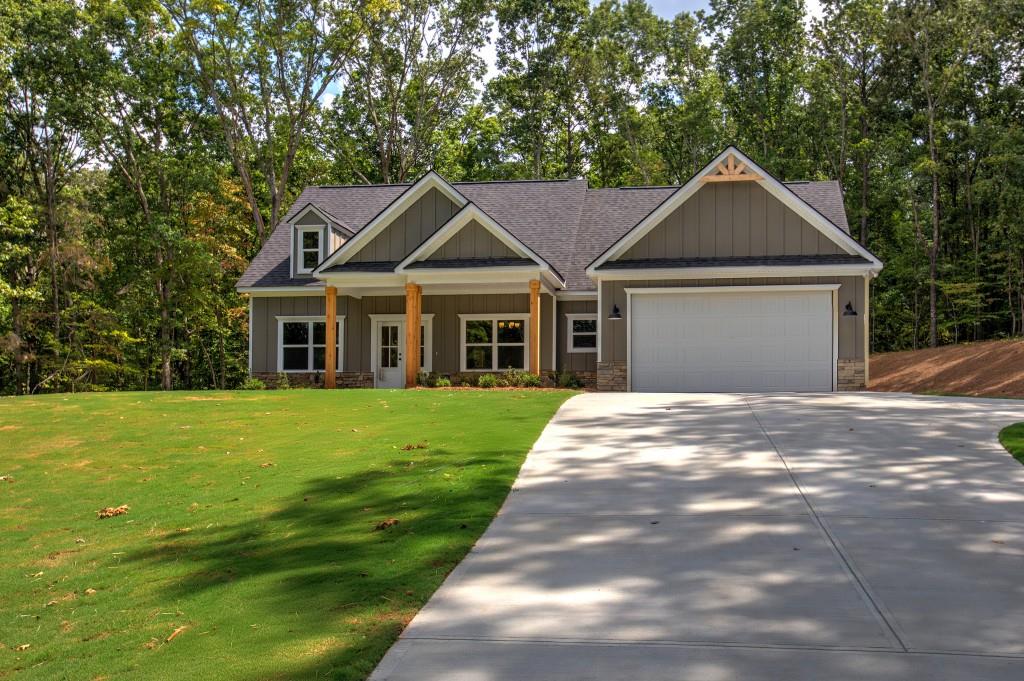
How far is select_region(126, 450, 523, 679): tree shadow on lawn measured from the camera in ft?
15.3

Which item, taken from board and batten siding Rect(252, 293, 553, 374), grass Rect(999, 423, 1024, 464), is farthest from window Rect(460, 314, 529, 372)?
grass Rect(999, 423, 1024, 464)

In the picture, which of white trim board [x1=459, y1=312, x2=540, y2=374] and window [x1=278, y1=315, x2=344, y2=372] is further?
window [x1=278, y1=315, x2=344, y2=372]

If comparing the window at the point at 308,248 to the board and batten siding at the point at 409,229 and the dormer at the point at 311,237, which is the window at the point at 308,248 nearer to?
the dormer at the point at 311,237

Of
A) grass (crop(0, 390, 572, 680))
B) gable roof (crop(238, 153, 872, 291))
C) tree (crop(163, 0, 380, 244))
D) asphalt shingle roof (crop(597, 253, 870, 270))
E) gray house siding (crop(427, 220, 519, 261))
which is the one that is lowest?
grass (crop(0, 390, 572, 680))

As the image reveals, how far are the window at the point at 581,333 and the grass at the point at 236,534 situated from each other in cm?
1087

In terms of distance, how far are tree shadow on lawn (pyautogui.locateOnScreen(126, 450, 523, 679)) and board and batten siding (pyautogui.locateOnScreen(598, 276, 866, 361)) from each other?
1313 cm

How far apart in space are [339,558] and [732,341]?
55.0ft

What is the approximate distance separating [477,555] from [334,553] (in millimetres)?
1046

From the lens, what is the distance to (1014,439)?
10.4 m

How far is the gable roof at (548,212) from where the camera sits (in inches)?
1038

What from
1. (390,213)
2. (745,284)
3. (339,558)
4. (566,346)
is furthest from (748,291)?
(339,558)

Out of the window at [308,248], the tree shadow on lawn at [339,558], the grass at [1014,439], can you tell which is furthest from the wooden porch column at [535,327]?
the tree shadow on lawn at [339,558]

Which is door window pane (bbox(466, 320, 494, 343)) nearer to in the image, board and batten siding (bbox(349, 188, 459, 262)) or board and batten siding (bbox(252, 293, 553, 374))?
board and batten siding (bbox(252, 293, 553, 374))

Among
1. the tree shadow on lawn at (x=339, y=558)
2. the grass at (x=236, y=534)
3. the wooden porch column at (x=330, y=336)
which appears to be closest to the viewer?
the tree shadow on lawn at (x=339, y=558)
